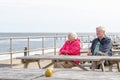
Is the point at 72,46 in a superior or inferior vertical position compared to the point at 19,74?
superior

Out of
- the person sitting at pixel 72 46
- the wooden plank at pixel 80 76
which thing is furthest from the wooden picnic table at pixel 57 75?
the person sitting at pixel 72 46

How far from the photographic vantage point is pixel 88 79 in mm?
3867

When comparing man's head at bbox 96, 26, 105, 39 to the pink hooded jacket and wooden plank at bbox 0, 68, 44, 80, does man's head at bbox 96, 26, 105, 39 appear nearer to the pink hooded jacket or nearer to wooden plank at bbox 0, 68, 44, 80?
the pink hooded jacket

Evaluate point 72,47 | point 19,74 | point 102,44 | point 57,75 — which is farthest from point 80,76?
point 72,47

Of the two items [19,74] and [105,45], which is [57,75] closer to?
[19,74]

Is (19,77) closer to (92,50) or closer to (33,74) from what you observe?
(33,74)

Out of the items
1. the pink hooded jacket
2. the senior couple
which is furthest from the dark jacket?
the pink hooded jacket

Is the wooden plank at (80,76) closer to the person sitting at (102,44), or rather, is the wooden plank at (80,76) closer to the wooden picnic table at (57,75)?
the wooden picnic table at (57,75)

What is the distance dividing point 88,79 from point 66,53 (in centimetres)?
457

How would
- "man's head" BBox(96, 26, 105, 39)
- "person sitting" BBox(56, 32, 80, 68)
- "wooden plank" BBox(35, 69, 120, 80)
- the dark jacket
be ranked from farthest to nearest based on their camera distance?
"person sitting" BBox(56, 32, 80, 68)
the dark jacket
"man's head" BBox(96, 26, 105, 39)
"wooden plank" BBox(35, 69, 120, 80)
